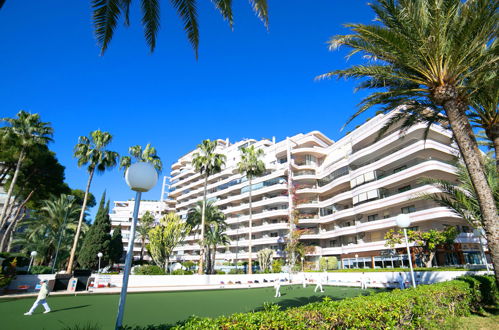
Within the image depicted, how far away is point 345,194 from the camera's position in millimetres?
42094

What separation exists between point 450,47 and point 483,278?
9.04m

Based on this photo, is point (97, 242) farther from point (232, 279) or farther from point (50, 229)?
point (232, 279)

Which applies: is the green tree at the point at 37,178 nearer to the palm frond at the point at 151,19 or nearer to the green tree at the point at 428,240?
the palm frond at the point at 151,19

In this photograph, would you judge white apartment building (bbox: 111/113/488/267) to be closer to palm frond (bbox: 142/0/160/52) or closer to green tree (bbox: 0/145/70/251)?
palm frond (bbox: 142/0/160/52)

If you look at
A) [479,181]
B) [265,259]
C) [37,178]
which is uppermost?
[37,178]

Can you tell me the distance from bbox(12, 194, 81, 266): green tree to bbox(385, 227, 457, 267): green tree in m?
44.2

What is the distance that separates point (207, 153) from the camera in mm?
38906

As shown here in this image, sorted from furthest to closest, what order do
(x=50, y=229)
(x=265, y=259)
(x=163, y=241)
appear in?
(x=265, y=259) → (x=50, y=229) → (x=163, y=241)

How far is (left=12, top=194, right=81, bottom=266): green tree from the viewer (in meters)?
41.9

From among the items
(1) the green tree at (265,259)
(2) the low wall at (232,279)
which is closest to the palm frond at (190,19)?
(2) the low wall at (232,279)

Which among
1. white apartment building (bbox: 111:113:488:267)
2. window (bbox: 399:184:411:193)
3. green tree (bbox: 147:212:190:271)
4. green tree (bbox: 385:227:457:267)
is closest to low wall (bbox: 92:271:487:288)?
green tree (bbox: 385:227:457:267)

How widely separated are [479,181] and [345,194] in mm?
34007

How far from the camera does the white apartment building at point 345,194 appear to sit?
30.9 meters

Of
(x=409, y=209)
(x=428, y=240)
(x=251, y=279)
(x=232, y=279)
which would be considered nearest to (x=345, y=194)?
(x=409, y=209)
